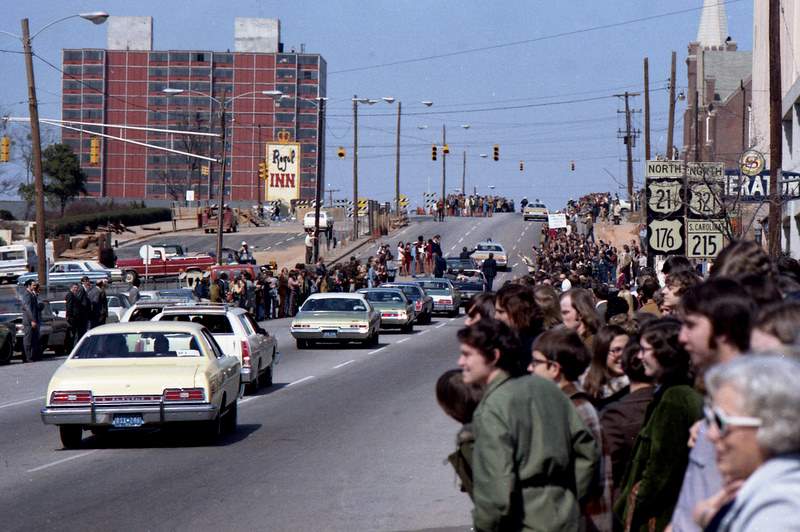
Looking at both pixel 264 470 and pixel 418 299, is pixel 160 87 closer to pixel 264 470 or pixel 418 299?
pixel 418 299

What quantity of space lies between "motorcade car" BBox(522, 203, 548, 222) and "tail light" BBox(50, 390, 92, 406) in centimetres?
9099

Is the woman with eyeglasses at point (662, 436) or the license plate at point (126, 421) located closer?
the woman with eyeglasses at point (662, 436)

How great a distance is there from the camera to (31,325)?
96.7 feet

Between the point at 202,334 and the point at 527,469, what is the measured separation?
11.2 metres

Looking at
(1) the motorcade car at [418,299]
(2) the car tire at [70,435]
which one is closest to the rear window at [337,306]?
(1) the motorcade car at [418,299]

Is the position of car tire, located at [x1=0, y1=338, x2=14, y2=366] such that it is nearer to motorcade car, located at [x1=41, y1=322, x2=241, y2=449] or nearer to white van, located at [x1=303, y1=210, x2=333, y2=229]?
motorcade car, located at [x1=41, y1=322, x2=241, y2=449]

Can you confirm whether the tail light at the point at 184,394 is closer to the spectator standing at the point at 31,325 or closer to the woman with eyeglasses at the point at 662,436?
the woman with eyeglasses at the point at 662,436

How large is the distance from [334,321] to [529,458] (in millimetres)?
27357

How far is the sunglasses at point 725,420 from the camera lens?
10.2 feet

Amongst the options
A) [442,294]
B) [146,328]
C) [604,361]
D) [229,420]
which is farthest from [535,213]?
[604,361]

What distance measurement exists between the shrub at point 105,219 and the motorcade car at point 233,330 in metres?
66.4

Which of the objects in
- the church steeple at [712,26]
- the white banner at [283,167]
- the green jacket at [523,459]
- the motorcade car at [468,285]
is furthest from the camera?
the church steeple at [712,26]

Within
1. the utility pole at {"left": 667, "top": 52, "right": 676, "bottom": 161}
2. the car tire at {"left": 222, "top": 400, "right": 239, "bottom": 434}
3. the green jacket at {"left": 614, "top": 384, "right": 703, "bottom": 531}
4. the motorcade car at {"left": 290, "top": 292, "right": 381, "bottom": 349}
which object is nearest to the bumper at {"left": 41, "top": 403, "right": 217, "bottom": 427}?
the car tire at {"left": 222, "top": 400, "right": 239, "bottom": 434}

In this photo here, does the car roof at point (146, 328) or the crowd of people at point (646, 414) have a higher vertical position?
the crowd of people at point (646, 414)
